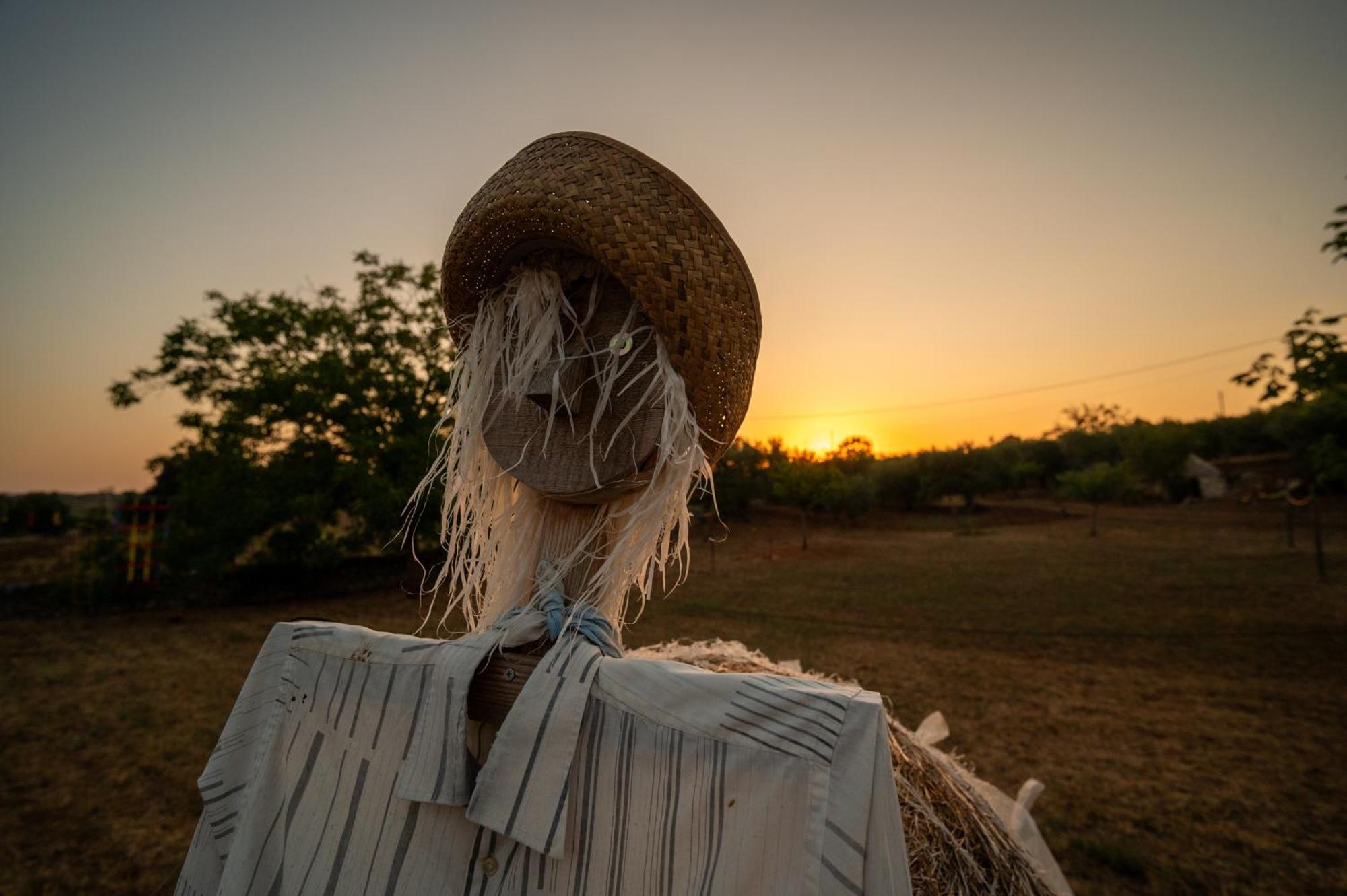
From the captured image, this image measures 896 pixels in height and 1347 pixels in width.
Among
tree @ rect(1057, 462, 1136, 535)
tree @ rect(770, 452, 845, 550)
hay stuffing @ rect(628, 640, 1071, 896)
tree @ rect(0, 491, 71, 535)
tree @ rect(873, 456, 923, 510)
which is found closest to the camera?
hay stuffing @ rect(628, 640, 1071, 896)

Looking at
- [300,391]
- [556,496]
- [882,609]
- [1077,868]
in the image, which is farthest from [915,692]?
[300,391]

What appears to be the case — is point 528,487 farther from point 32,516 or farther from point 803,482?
point 32,516

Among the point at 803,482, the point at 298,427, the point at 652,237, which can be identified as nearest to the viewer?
the point at 652,237

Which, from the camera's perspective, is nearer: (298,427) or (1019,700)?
(1019,700)

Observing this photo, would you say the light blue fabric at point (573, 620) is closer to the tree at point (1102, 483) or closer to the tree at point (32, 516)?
the tree at point (32, 516)

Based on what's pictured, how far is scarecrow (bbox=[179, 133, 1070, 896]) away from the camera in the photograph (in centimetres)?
71

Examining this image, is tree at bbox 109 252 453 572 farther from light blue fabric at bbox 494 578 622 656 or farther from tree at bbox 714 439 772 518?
tree at bbox 714 439 772 518

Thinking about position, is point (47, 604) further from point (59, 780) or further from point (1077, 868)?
point (1077, 868)

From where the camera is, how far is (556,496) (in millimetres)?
1052

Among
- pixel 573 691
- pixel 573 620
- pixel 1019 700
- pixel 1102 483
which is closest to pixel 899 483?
pixel 1102 483

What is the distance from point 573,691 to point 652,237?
687 millimetres

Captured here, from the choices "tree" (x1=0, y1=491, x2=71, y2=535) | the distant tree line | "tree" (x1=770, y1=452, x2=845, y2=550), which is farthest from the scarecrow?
"tree" (x1=0, y1=491, x2=71, y2=535)

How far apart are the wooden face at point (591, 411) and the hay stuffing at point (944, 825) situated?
428mm

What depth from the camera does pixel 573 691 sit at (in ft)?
2.70
